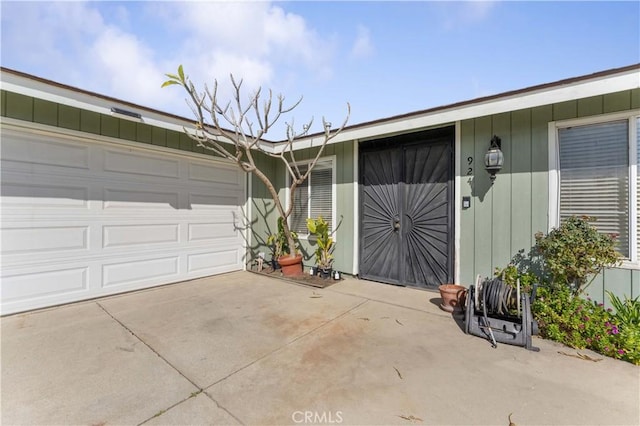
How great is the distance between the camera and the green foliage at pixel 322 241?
5.12m

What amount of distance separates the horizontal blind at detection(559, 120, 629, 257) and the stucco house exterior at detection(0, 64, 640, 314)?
0.04 ft

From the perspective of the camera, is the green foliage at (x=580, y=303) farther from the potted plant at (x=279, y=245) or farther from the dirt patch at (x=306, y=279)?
the potted plant at (x=279, y=245)

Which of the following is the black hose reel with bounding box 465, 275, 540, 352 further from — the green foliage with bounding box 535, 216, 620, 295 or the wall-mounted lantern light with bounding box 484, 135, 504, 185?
the wall-mounted lantern light with bounding box 484, 135, 504, 185

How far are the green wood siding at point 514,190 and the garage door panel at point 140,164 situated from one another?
189 inches

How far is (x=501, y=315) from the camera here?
2.74 meters

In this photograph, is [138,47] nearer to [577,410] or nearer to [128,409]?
[128,409]

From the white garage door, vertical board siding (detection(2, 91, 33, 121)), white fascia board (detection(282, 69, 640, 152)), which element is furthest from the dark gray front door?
vertical board siding (detection(2, 91, 33, 121))

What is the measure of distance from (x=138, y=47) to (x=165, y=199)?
2.88 meters

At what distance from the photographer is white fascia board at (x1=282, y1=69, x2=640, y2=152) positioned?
2670 millimetres

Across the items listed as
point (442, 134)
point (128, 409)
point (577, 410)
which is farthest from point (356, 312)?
point (442, 134)

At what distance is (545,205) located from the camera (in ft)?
10.8

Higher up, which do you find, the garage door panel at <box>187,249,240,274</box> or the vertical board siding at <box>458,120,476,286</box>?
the vertical board siding at <box>458,120,476,286</box>

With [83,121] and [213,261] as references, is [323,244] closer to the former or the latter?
[213,261]

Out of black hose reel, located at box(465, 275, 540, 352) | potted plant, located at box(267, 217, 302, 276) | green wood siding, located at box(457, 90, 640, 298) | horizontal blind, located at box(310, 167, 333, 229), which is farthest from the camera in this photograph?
potted plant, located at box(267, 217, 302, 276)
